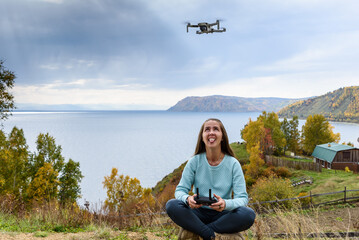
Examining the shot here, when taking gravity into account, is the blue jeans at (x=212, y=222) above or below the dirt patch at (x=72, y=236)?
above

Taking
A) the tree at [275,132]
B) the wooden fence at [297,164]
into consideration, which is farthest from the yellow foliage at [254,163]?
the tree at [275,132]

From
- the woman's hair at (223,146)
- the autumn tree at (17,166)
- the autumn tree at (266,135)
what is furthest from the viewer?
the autumn tree at (266,135)

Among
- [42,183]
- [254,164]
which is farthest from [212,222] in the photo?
[254,164]

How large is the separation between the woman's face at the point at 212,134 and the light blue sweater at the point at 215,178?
0.23 metres

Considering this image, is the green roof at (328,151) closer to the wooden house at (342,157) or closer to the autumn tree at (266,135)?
the wooden house at (342,157)

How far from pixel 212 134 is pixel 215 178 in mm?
601

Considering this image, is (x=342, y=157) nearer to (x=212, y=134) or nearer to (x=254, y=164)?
(x=254, y=164)

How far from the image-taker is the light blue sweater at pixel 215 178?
10.9 feet

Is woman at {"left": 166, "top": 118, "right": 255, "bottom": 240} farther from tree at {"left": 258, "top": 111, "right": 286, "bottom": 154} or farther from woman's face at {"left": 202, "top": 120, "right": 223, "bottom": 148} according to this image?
tree at {"left": 258, "top": 111, "right": 286, "bottom": 154}

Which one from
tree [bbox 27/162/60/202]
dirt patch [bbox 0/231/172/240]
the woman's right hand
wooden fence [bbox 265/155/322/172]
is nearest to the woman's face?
the woman's right hand

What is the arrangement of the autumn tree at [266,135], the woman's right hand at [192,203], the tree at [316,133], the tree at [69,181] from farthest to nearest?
the tree at [316,133]
the autumn tree at [266,135]
the tree at [69,181]
the woman's right hand at [192,203]

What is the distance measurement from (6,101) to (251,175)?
30.5 metres

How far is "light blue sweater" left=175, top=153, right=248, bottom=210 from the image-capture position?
334 centimetres

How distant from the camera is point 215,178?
3447mm
